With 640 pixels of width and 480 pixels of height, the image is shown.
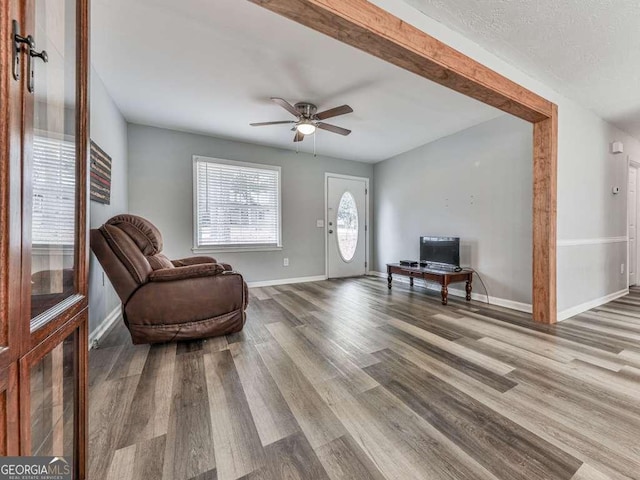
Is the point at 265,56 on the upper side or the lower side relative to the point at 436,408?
upper

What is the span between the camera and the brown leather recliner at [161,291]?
2.10 meters

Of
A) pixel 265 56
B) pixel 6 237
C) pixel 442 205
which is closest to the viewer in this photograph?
pixel 6 237

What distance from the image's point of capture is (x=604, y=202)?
3410mm

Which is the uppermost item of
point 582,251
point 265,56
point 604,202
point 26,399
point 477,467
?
point 265,56

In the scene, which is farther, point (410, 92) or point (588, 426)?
point (410, 92)

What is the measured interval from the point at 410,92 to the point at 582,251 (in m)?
2.74

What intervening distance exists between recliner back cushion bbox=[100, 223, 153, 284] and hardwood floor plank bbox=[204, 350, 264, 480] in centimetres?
95

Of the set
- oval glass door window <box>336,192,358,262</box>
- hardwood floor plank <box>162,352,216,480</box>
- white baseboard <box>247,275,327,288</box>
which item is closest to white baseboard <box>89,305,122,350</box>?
hardwood floor plank <box>162,352,216,480</box>

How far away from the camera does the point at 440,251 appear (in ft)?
12.8

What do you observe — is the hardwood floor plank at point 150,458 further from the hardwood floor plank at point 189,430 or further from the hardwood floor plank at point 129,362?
the hardwood floor plank at point 129,362

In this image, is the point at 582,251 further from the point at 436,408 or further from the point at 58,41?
the point at 58,41

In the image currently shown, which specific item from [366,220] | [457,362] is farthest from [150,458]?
[366,220]

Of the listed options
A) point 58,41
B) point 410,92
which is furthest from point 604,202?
point 58,41

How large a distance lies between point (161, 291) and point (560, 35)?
11.9 ft
